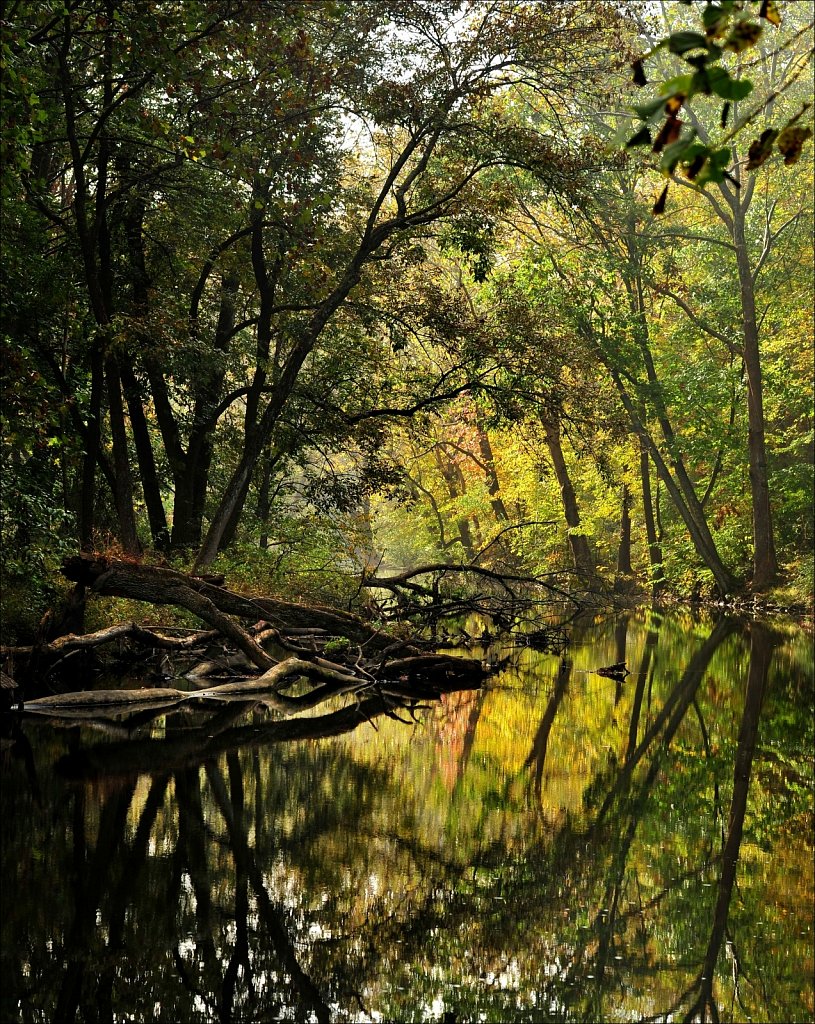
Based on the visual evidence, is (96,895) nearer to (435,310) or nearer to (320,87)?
(320,87)

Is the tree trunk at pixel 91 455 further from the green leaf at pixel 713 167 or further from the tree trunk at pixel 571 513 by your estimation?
the tree trunk at pixel 571 513

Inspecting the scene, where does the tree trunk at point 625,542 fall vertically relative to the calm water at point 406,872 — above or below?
above

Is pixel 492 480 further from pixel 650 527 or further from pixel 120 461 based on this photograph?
pixel 120 461

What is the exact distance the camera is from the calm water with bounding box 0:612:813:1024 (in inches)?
150

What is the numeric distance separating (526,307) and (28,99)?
34.0 ft

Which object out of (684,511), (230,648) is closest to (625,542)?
(684,511)

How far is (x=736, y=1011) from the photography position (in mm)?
3693

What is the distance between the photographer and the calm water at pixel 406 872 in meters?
3.80

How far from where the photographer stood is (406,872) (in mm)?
5152

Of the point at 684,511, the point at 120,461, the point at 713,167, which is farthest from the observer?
the point at 684,511

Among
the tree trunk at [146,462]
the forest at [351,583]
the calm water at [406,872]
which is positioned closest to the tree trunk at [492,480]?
the forest at [351,583]

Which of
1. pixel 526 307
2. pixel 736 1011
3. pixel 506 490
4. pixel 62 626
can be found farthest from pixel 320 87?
pixel 506 490

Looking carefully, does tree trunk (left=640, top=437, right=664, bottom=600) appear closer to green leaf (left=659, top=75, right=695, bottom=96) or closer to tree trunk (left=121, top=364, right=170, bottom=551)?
tree trunk (left=121, top=364, right=170, bottom=551)

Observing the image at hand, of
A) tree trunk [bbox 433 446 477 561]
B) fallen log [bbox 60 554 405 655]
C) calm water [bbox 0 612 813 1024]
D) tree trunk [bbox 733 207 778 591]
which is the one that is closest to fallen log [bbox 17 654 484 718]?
fallen log [bbox 60 554 405 655]
